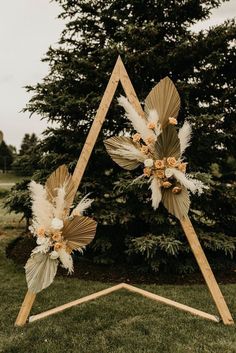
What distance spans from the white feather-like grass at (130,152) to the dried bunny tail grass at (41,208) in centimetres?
74

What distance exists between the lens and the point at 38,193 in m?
3.55

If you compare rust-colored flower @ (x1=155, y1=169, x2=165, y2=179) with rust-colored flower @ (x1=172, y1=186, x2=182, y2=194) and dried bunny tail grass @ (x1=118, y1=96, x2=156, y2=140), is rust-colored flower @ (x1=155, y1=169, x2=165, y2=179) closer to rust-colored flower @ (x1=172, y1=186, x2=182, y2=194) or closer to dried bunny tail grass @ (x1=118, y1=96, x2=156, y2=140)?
rust-colored flower @ (x1=172, y1=186, x2=182, y2=194)

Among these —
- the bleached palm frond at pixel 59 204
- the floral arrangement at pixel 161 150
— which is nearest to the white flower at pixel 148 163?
the floral arrangement at pixel 161 150

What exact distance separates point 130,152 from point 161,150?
27cm

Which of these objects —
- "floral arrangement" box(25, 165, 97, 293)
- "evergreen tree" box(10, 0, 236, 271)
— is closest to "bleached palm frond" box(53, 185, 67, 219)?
"floral arrangement" box(25, 165, 97, 293)

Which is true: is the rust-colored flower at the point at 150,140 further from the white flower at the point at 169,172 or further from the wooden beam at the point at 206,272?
the wooden beam at the point at 206,272

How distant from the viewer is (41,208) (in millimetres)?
3537

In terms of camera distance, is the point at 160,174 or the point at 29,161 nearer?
the point at 160,174

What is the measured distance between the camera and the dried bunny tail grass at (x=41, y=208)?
3.53 metres

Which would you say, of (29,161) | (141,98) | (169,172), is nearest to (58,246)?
(169,172)

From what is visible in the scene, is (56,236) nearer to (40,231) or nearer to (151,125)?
(40,231)

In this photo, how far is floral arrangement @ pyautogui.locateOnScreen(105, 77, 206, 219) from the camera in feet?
11.9

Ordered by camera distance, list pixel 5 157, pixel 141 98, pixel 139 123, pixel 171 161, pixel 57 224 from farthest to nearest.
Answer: pixel 5 157 → pixel 141 98 → pixel 139 123 → pixel 171 161 → pixel 57 224

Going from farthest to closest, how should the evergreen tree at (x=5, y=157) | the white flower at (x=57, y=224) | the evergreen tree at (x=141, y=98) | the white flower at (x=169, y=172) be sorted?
1. the evergreen tree at (x=5, y=157)
2. the evergreen tree at (x=141, y=98)
3. the white flower at (x=169, y=172)
4. the white flower at (x=57, y=224)
